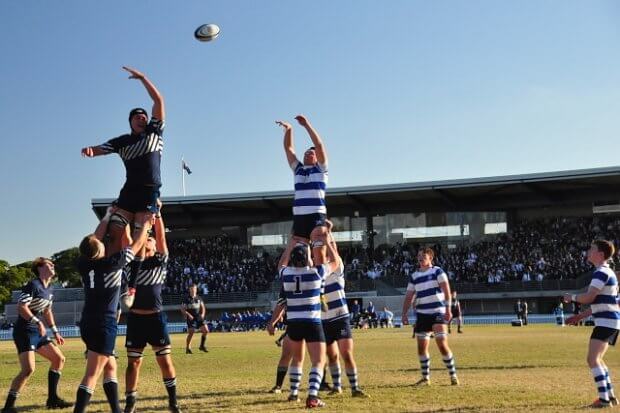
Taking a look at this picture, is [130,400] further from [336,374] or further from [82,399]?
[336,374]

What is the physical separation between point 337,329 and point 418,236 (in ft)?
169

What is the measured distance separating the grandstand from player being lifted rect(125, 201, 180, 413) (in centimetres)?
4462

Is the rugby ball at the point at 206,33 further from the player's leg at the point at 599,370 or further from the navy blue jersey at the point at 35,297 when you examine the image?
the player's leg at the point at 599,370

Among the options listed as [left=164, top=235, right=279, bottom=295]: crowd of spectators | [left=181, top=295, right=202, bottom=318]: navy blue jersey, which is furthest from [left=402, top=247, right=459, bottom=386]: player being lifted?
[left=164, top=235, right=279, bottom=295]: crowd of spectators

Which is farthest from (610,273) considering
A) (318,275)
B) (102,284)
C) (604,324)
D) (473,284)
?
(473,284)

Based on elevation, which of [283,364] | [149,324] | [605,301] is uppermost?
[605,301]

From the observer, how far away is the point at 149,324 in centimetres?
916

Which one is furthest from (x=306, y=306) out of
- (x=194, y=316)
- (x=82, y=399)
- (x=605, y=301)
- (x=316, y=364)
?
(x=194, y=316)

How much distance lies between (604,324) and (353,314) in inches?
1577

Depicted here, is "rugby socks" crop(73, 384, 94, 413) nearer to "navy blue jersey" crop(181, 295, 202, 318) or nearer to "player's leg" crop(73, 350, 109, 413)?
"player's leg" crop(73, 350, 109, 413)

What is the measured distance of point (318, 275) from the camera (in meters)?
9.66

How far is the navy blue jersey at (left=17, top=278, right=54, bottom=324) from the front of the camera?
35.4 feet

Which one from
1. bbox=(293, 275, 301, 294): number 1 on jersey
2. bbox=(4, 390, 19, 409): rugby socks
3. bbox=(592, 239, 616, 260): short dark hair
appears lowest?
bbox=(4, 390, 19, 409): rugby socks

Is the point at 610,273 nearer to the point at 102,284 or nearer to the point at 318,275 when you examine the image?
the point at 318,275
